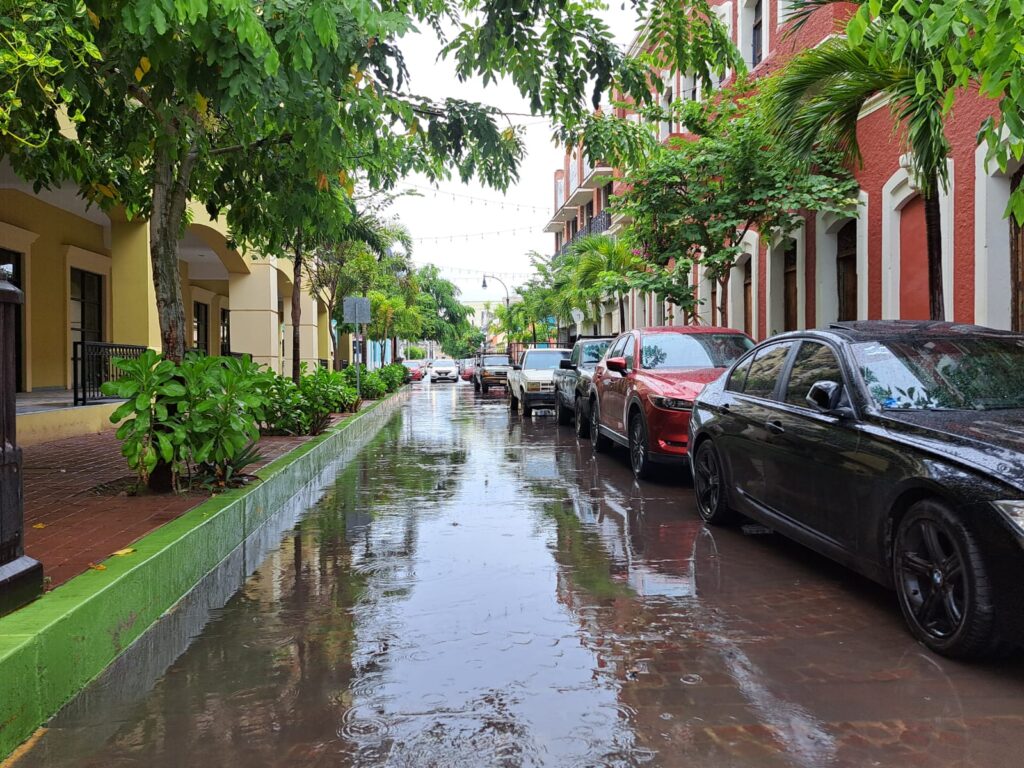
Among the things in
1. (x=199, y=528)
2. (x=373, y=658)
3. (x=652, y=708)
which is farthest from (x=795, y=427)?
(x=199, y=528)

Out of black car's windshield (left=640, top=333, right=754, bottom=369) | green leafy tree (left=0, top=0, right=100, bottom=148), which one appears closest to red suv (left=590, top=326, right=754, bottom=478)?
black car's windshield (left=640, top=333, right=754, bottom=369)

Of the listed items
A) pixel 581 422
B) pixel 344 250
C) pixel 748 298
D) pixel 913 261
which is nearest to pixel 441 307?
pixel 344 250

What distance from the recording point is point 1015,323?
10.5m

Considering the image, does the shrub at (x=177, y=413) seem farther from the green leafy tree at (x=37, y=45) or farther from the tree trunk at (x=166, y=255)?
the green leafy tree at (x=37, y=45)

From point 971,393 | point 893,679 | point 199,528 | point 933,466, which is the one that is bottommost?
point 893,679

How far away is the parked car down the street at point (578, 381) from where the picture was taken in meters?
14.1

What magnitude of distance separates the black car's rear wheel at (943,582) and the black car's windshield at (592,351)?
1122 cm

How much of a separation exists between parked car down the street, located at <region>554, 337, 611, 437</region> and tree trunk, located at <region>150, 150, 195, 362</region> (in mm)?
6838

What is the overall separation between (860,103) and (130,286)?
12101 millimetres

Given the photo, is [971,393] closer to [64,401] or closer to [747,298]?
[64,401]

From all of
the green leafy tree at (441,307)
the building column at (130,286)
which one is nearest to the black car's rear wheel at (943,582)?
the building column at (130,286)

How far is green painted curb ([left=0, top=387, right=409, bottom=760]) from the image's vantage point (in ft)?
10.6

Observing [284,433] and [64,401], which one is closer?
[284,433]

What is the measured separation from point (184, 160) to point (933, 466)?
22.2ft
